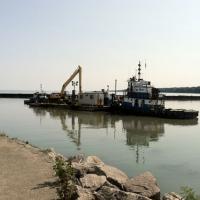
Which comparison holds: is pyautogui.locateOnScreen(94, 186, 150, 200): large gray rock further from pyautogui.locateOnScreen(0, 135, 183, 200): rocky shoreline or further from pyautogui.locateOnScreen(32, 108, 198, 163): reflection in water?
pyautogui.locateOnScreen(32, 108, 198, 163): reflection in water

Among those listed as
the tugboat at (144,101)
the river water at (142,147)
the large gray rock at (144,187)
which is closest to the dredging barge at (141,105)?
the tugboat at (144,101)

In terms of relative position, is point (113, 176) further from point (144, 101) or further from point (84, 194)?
point (144, 101)

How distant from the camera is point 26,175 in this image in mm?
12461

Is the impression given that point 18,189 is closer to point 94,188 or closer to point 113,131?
point 94,188

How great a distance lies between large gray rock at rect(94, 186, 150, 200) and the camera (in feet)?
31.2

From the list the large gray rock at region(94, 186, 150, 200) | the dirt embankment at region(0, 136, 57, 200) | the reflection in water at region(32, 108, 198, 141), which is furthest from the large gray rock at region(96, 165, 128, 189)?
the reflection in water at region(32, 108, 198, 141)

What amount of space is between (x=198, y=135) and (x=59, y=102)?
38929 mm

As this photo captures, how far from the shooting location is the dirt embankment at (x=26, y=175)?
10.4 metres

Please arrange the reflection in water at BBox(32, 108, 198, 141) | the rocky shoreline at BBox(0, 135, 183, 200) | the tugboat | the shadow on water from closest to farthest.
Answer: the rocky shoreline at BBox(0, 135, 183, 200) < the shadow on water < the reflection in water at BBox(32, 108, 198, 141) < the tugboat

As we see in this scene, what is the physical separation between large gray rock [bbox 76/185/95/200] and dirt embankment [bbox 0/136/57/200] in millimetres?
818

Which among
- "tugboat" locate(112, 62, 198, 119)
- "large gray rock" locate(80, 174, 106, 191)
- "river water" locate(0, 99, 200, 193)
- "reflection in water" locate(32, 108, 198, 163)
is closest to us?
"large gray rock" locate(80, 174, 106, 191)

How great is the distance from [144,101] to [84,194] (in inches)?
1734

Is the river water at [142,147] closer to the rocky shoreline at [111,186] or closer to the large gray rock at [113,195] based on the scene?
the rocky shoreline at [111,186]

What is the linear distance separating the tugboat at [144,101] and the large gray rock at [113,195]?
4299cm
